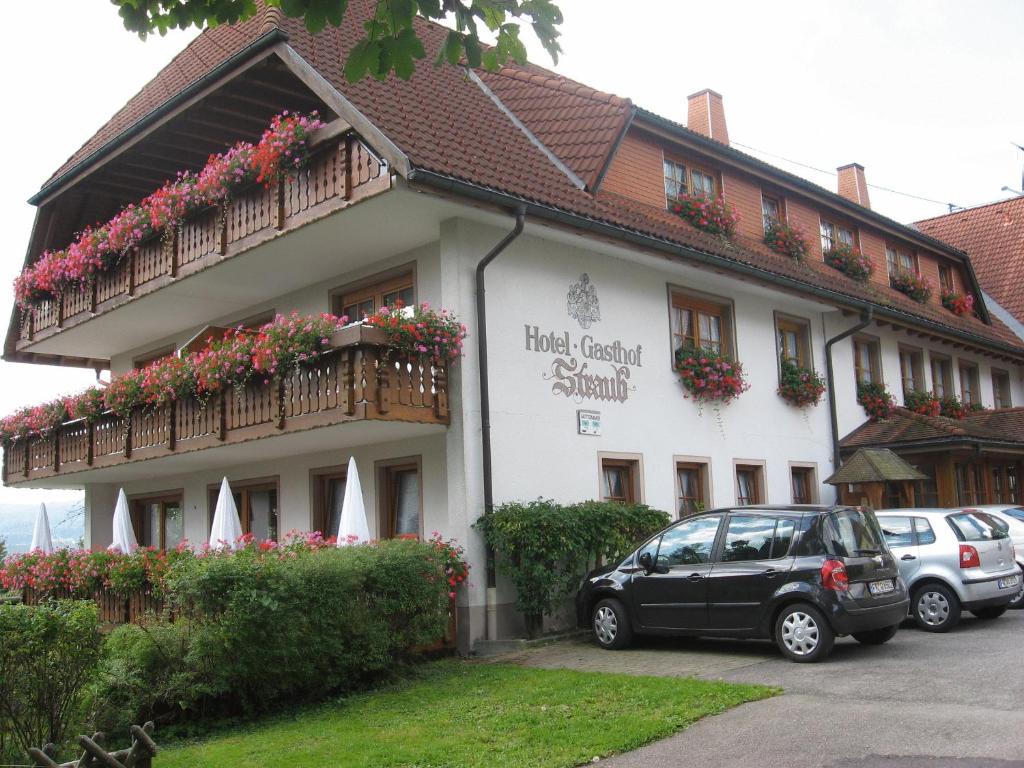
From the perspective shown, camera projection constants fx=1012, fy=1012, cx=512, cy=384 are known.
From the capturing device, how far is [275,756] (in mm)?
7863

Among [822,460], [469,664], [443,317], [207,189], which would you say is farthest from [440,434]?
[822,460]

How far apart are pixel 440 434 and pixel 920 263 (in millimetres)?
17875

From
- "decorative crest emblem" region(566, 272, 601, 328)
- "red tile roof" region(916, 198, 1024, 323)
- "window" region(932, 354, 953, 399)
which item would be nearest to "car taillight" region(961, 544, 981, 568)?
"decorative crest emblem" region(566, 272, 601, 328)

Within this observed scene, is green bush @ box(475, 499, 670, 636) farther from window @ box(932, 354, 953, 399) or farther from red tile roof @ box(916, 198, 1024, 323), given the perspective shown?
red tile roof @ box(916, 198, 1024, 323)

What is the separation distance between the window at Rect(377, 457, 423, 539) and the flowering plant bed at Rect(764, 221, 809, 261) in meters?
9.83

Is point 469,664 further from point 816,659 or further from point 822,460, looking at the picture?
point 822,460

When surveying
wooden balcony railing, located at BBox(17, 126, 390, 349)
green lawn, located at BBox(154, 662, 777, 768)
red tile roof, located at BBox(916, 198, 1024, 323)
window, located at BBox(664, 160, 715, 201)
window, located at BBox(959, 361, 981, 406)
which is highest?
red tile roof, located at BBox(916, 198, 1024, 323)

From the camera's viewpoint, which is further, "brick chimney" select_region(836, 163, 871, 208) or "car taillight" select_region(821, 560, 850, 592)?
"brick chimney" select_region(836, 163, 871, 208)

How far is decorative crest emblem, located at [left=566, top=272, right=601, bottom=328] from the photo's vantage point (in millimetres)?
14375

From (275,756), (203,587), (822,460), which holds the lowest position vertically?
(275,756)

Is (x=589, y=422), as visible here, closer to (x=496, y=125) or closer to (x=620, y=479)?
(x=620, y=479)

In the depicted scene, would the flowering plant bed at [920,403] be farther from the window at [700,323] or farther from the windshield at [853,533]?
the windshield at [853,533]

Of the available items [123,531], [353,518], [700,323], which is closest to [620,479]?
[700,323]

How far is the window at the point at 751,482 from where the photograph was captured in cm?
1733
